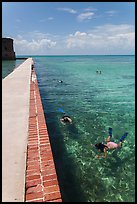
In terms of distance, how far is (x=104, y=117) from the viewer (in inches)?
413

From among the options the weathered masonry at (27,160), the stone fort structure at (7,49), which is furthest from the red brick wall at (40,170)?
the stone fort structure at (7,49)

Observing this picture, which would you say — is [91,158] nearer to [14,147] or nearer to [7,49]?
[14,147]

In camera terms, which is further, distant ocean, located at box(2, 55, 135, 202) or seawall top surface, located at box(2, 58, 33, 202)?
distant ocean, located at box(2, 55, 135, 202)

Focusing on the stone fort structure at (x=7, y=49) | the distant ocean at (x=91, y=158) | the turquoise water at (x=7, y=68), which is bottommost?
the distant ocean at (x=91, y=158)

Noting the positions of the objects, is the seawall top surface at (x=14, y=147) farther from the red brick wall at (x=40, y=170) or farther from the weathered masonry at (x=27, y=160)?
the red brick wall at (x=40, y=170)

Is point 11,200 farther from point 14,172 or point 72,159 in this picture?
point 72,159

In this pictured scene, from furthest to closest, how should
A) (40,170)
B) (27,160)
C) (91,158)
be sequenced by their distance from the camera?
(91,158) < (27,160) < (40,170)

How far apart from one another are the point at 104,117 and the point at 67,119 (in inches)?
90.6

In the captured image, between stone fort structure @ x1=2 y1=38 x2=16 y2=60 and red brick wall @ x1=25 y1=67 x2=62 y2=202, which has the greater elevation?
stone fort structure @ x1=2 y1=38 x2=16 y2=60

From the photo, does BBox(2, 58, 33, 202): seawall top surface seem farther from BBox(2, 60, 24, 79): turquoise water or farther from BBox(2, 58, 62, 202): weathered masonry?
BBox(2, 60, 24, 79): turquoise water

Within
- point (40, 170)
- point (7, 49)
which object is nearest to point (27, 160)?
point (40, 170)

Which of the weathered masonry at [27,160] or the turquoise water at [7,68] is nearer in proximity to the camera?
the weathered masonry at [27,160]

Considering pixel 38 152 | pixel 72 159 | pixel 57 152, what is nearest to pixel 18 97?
A: pixel 57 152

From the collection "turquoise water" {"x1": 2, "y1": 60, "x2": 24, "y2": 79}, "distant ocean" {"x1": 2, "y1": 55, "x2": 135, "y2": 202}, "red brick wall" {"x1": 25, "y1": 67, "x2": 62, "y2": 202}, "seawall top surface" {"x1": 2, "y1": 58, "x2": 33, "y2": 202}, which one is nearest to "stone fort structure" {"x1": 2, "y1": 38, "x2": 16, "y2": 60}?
"turquoise water" {"x1": 2, "y1": 60, "x2": 24, "y2": 79}
